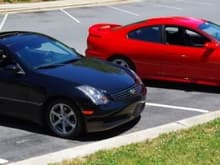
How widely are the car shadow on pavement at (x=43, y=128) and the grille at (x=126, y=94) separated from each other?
1.89 feet

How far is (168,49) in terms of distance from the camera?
483 inches

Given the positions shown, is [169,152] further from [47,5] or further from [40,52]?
[47,5]

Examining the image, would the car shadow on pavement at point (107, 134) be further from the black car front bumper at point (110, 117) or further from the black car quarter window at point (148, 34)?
the black car quarter window at point (148, 34)

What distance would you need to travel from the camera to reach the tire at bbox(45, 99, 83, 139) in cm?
886

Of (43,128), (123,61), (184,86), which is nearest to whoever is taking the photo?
(43,128)

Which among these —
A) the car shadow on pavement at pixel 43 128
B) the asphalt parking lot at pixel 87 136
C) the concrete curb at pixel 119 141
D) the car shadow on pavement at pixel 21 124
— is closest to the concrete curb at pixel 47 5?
the asphalt parking lot at pixel 87 136

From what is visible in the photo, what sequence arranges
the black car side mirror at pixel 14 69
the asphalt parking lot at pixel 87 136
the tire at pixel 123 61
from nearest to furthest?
the asphalt parking lot at pixel 87 136 < the black car side mirror at pixel 14 69 < the tire at pixel 123 61

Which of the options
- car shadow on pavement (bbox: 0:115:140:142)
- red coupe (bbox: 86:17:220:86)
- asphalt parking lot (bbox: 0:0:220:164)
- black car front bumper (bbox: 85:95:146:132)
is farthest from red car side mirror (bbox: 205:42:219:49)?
black car front bumper (bbox: 85:95:146:132)

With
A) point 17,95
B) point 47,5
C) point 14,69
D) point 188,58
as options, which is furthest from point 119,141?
point 47,5

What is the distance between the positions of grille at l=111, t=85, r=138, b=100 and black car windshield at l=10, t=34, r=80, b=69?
1.26 meters

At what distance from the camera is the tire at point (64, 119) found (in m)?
8.86

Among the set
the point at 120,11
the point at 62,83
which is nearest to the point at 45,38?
the point at 62,83

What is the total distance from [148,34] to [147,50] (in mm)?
390

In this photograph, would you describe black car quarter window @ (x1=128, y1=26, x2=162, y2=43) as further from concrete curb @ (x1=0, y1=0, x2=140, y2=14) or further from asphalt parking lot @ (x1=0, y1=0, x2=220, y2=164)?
concrete curb @ (x1=0, y1=0, x2=140, y2=14)
